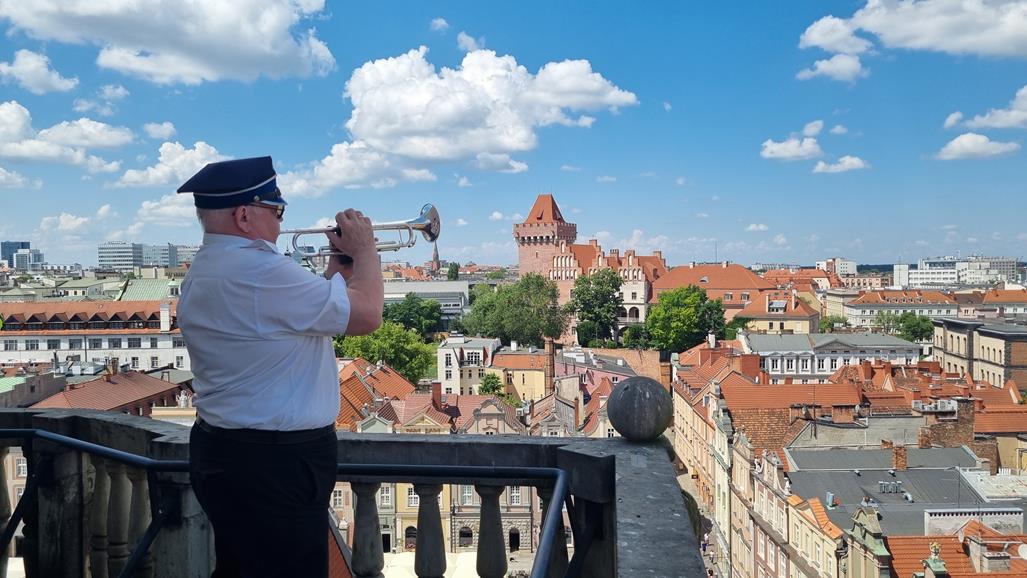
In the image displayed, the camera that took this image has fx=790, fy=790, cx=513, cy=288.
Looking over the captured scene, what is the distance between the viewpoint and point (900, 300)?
116438 millimetres

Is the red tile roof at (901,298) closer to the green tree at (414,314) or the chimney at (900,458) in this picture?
the green tree at (414,314)

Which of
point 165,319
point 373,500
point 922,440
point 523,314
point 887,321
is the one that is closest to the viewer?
point 373,500

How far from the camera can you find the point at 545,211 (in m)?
102

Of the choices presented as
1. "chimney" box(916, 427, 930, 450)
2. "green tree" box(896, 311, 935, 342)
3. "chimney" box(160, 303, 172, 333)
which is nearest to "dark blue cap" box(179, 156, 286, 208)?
"chimney" box(916, 427, 930, 450)

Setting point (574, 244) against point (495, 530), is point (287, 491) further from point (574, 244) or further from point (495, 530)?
point (574, 244)

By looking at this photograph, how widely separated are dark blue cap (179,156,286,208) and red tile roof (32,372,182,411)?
23754 millimetres

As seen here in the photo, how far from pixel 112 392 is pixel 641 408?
2989 cm

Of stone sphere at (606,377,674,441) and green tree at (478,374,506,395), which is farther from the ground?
stone sphere at (606,377,674,441)

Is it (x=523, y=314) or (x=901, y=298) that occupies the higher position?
(x=901, y=298)

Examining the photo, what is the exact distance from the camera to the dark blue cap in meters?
2.77

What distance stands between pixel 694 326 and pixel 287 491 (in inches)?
3045

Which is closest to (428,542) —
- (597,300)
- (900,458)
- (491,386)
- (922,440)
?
(900,458)

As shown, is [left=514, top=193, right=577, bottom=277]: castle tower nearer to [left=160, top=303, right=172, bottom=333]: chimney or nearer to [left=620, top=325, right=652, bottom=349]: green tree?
[left=620, top=325, right=652, bottom=349]: green tree

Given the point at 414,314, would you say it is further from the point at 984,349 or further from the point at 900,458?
the point at 900,458
